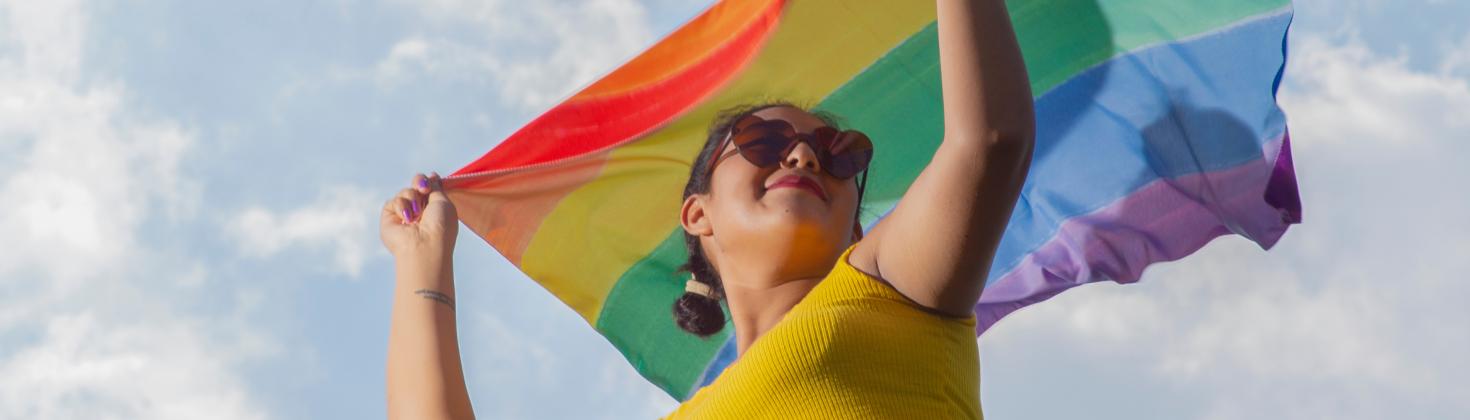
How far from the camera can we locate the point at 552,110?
225 inches

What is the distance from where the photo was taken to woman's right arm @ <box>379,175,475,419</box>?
4320 mm

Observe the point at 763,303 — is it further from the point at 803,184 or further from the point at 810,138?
the point at 810,138

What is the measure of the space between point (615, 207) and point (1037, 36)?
1612 millimetres

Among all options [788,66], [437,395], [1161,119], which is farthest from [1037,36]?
[437,395]

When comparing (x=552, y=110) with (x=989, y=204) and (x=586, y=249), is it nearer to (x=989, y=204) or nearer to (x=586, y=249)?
(x=586, y=249)

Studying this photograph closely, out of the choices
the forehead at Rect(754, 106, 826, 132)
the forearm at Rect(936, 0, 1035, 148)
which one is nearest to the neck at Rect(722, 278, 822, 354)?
the forehead at Rect(754, 106, 826, 132)

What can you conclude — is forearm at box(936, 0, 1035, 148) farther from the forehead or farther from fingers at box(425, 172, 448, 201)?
fingers at box(425, 172, 448, 201)

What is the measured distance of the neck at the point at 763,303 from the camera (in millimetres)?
3957

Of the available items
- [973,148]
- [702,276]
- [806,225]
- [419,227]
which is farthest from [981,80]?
[419,227]

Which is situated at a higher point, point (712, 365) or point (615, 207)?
point (615, 207)

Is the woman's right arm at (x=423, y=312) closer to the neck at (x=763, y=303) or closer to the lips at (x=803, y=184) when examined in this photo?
the neck at (x=763, y=303)

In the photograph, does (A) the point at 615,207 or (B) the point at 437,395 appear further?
(A) the point at 615,207

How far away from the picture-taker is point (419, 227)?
487cm

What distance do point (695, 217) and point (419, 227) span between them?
2.96 feet
